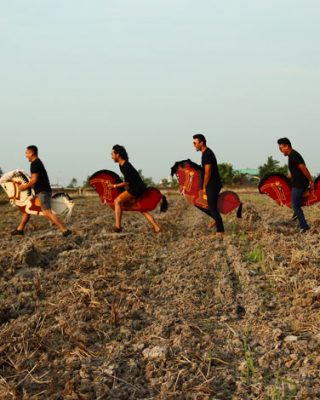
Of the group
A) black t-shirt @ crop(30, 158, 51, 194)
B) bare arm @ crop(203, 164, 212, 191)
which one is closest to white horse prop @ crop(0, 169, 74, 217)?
black t-shirt @ crop(30, 158, 51, 194)

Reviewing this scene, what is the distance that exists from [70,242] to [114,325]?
4515 mm

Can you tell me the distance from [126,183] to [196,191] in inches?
46.8

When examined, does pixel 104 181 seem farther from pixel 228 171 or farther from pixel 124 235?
pixel 228 171

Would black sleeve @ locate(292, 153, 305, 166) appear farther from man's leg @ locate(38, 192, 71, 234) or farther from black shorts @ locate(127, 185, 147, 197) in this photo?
man's leg @ locate(38, 192, 71, 234)

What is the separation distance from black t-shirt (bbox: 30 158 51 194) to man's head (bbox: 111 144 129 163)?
117 centimetres

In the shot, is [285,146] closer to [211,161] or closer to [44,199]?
[211,161]

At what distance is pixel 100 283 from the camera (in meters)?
5.59

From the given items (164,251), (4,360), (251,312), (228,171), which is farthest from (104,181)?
(228,171)

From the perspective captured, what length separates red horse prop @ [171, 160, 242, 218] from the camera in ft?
31.1

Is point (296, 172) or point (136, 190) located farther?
point (136, 190)

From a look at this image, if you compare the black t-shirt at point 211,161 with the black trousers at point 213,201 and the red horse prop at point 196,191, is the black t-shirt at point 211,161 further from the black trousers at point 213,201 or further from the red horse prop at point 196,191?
the red horse prop at point 196,191

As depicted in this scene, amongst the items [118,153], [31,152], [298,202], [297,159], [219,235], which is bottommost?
[219,235]

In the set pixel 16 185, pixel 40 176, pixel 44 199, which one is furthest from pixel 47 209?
pixel 16 185

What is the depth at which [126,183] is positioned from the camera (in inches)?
371
